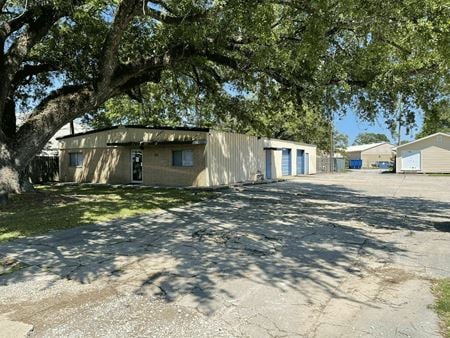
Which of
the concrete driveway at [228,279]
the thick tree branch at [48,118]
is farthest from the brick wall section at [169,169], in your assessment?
the concrete driveway at [228,279]

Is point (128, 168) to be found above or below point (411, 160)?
below

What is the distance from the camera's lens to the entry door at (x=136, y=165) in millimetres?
22031

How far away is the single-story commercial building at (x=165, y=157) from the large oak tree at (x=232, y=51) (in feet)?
15.8

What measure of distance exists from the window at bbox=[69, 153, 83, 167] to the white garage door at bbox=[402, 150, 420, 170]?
29.3m

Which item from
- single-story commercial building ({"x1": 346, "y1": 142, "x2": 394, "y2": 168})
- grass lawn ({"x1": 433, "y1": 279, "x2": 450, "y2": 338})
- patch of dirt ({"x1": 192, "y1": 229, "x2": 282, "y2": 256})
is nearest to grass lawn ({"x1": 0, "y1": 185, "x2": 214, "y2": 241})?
patch of dirt ({"x1": 192, "y1": 229, "x2": 282, "y2": 256})

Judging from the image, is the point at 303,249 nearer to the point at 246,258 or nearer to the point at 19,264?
the point at 246,258

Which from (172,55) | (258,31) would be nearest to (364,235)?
(258,31)

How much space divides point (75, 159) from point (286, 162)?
632 inches

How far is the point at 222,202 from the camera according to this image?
13203 mm

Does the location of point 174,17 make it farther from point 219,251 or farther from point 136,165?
point 136,165

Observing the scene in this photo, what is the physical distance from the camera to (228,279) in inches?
192

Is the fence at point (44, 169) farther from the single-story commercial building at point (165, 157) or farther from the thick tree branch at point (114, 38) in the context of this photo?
the thick tree branch at point (114, 38)

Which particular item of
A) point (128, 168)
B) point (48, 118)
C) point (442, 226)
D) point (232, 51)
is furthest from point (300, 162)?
point (442, 226)

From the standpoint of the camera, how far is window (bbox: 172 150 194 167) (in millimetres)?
19844
